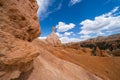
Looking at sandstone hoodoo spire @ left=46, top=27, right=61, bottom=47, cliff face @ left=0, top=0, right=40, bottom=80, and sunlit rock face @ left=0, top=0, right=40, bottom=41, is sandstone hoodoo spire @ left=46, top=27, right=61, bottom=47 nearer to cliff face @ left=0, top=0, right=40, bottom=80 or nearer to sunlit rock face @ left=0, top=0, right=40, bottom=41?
sunlit rock face @ left=0, top=0, right=40, bottom=41

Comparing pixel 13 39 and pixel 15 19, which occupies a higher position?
pixel 15 19

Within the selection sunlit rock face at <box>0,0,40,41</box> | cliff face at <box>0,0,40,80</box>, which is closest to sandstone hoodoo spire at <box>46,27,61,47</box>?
sunlit rock face at <box>0,0,40,41</box>

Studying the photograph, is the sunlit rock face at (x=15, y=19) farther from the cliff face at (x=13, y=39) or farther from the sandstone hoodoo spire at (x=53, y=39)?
the sandstone hoodoo spire at (x=53, y=39)

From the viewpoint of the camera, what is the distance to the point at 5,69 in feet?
18.2

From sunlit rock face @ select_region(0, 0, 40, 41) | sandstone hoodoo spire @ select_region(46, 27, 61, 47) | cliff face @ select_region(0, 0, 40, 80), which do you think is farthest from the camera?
sandstone hoodoo spire @ select_region(46, 27, 61, 47)

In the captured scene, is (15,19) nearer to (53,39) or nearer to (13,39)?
(13,39)

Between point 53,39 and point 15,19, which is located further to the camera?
point 53,39

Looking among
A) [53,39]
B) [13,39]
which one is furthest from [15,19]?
[53,39]

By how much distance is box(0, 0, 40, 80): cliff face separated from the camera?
5.42 meters

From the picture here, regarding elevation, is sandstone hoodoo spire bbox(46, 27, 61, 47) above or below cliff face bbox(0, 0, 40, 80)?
above

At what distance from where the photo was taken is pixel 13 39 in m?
5.88

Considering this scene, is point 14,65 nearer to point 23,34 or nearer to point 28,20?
point 23,34

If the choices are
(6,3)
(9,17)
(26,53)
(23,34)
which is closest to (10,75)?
(26,53)

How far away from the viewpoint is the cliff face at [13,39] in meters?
5.42
